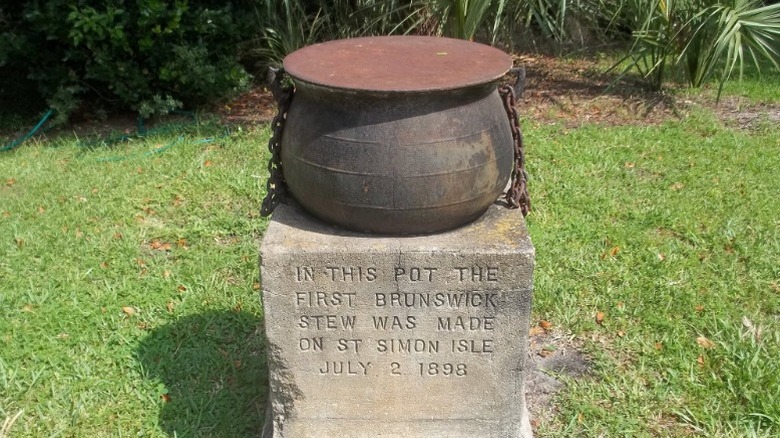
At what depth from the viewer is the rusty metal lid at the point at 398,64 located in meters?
2.16

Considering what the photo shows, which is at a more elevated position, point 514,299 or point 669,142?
point 514,299

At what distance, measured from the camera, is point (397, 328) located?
96.1 inches

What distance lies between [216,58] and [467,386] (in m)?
4.72

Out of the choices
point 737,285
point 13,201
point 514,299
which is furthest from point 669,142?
point 13,201

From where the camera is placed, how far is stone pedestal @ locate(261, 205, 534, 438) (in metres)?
2.33

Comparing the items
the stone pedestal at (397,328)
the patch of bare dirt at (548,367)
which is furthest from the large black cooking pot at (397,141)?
the patch of bare dirt at (548,367)

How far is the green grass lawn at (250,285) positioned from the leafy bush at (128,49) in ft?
2.59

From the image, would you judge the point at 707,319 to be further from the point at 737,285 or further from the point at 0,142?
the point at 0,142

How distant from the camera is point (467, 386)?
8.35ft

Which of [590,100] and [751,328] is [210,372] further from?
[590,100]

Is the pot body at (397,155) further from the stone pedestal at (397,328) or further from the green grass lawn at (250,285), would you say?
the green grass lawn at (250,285)

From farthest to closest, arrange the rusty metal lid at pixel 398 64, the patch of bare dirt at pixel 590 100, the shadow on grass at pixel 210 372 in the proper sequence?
the patch of bare dirt at pixel 590 100 < the shadow on grass at pixel 210 372 < the rusty metal lid at pixel 398 64

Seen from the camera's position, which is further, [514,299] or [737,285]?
[737,285]

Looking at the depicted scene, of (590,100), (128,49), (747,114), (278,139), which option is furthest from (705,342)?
(128,49)
